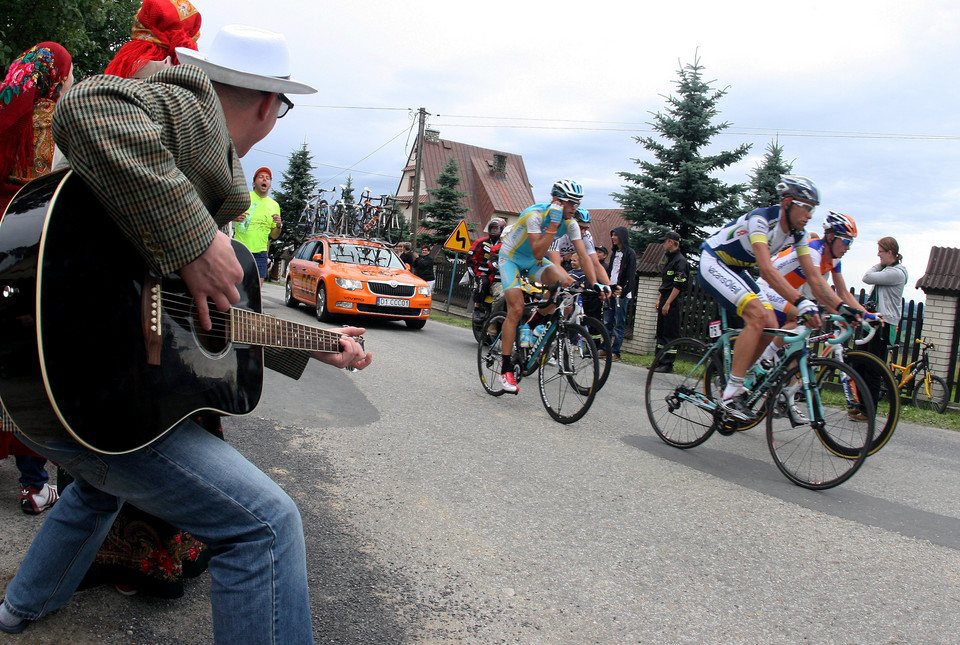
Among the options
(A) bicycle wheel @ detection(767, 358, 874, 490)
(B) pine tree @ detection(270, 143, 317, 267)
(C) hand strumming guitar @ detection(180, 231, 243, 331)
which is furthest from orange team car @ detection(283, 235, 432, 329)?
(B) pine tree @ detection(270, 143, 317, 267)

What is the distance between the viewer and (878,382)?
5.37 metres

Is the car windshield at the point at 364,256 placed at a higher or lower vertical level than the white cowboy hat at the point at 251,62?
lower

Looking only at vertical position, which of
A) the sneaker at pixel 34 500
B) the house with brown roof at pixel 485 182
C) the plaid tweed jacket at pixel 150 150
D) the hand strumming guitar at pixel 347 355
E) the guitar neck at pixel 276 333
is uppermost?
the house with brown roof at pixel 485 182

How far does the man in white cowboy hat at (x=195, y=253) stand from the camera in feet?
4.67

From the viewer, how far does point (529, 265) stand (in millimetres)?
7273

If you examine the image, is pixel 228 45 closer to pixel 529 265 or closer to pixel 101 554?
pixel 101 554

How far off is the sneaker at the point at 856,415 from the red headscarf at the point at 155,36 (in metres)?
4.46

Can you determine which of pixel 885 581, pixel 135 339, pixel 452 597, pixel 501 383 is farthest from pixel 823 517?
pixel 135 339

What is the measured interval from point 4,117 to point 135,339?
88.8 inches

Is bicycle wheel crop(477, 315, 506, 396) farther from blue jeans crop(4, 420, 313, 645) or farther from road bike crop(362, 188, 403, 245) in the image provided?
road bike crop(362, 188, 403, 245)

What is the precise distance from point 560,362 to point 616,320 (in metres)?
6.49

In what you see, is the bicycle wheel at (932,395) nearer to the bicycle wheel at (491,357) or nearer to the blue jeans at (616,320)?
the blue jeans at (616,320)

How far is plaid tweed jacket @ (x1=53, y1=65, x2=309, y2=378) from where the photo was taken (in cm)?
140

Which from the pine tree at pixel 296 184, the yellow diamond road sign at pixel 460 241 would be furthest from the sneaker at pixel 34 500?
the pine tree at pixel 296 184
